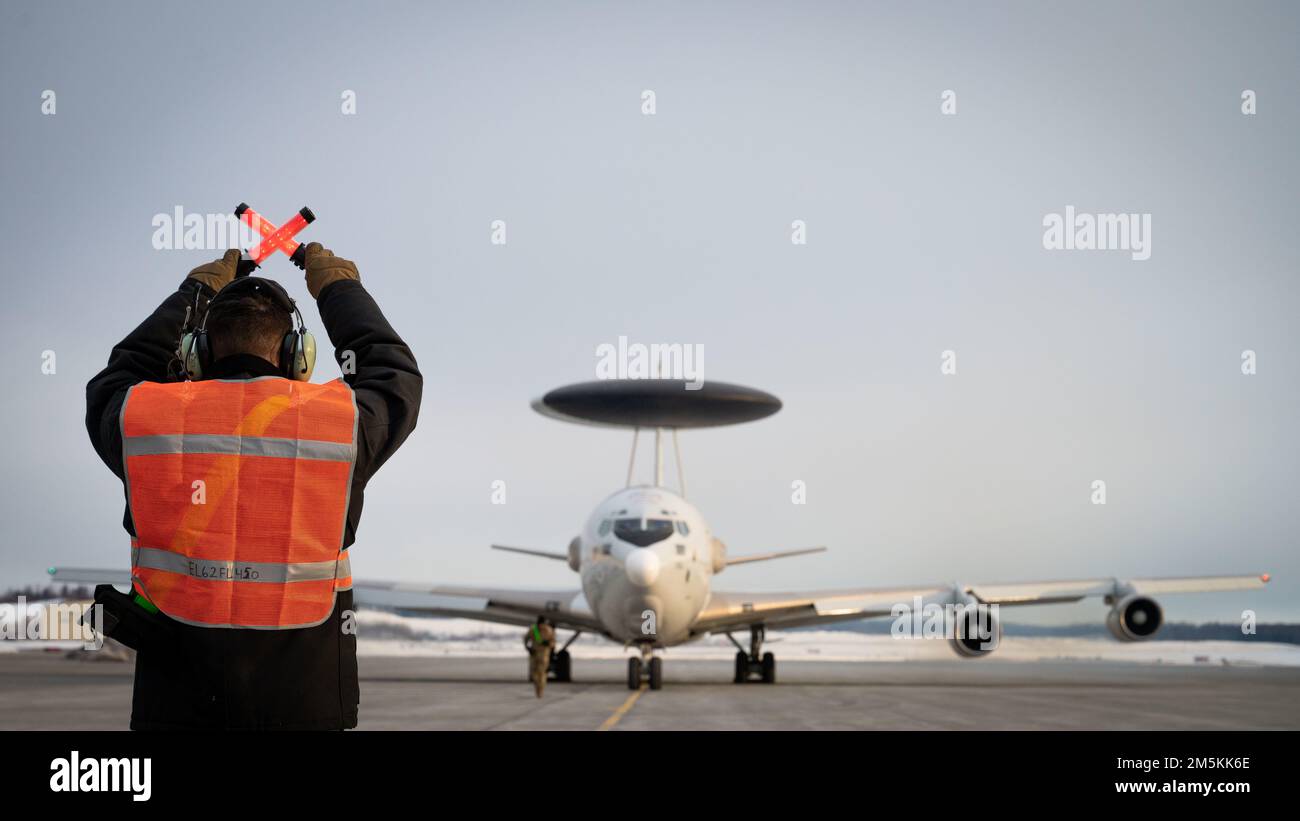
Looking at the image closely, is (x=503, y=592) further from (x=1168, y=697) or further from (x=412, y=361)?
(x=412, y=361)

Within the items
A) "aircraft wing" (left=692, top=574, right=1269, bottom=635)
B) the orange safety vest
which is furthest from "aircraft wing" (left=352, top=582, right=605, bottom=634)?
the orange safety vest

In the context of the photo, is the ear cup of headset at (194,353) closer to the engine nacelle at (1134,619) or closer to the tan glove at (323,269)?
the tan glove at (323,269)

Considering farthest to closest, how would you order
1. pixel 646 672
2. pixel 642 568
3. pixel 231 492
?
1. pixel 646 672
2. pixel 642 568
3. pixel 231 492

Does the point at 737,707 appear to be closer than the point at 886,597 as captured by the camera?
Yes

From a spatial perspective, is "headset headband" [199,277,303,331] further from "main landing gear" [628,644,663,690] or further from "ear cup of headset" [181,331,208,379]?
"main landing gear" [628,644,663,690]

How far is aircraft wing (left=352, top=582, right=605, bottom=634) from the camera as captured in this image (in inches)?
1150

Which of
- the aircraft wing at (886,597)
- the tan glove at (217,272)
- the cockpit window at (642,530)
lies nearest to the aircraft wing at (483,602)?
the aircraft wing at (886,597)

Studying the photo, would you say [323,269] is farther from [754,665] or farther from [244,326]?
[754,665]

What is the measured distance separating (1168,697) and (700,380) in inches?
570

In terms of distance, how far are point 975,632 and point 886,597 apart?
633cm

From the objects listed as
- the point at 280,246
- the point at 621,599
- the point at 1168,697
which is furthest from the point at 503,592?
the point at 280,246

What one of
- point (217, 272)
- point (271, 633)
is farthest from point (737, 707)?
point (271, 633)

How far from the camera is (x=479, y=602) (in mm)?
29984

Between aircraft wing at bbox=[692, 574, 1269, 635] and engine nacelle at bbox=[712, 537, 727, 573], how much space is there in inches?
43.9
